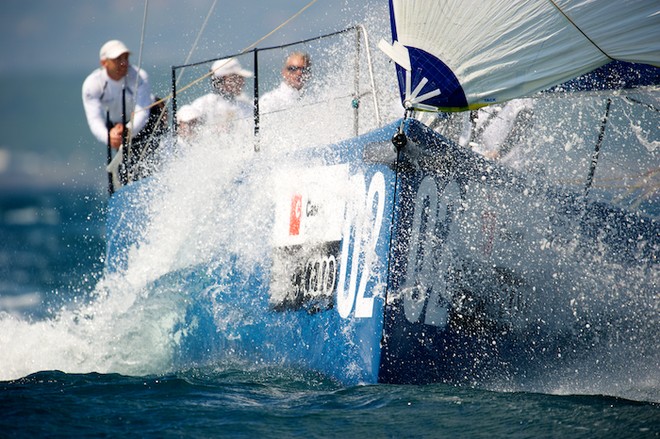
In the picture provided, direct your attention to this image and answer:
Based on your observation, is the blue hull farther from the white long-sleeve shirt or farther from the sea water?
the white long-sleeve shirt

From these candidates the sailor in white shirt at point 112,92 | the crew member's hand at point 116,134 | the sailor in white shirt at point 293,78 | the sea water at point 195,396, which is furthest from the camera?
the crew member's hand at point 116,134

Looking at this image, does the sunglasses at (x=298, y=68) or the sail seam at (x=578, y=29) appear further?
the sunglasses at (x=298, y=68)

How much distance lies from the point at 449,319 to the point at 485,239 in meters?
0.42

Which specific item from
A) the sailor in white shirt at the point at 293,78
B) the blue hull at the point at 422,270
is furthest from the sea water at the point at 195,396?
the sailor in white shirt at the point at 293,78

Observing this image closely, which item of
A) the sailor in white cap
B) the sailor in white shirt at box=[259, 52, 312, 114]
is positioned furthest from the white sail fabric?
the sailor in white cap

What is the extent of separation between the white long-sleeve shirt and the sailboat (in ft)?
7.36

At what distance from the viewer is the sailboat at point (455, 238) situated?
12.3 ft

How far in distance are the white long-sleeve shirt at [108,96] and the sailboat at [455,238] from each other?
2.24m

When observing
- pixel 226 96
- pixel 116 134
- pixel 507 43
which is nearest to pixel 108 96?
pixel 116 134

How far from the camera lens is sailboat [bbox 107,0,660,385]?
3756 mm

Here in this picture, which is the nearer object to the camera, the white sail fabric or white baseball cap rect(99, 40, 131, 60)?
the white sail fabric

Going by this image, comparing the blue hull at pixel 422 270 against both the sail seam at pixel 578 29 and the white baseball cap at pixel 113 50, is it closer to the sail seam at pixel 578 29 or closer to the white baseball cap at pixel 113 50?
the sail seam at pixel 578 29

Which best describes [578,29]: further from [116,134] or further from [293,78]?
[116,134]

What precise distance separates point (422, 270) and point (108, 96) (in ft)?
13.1
